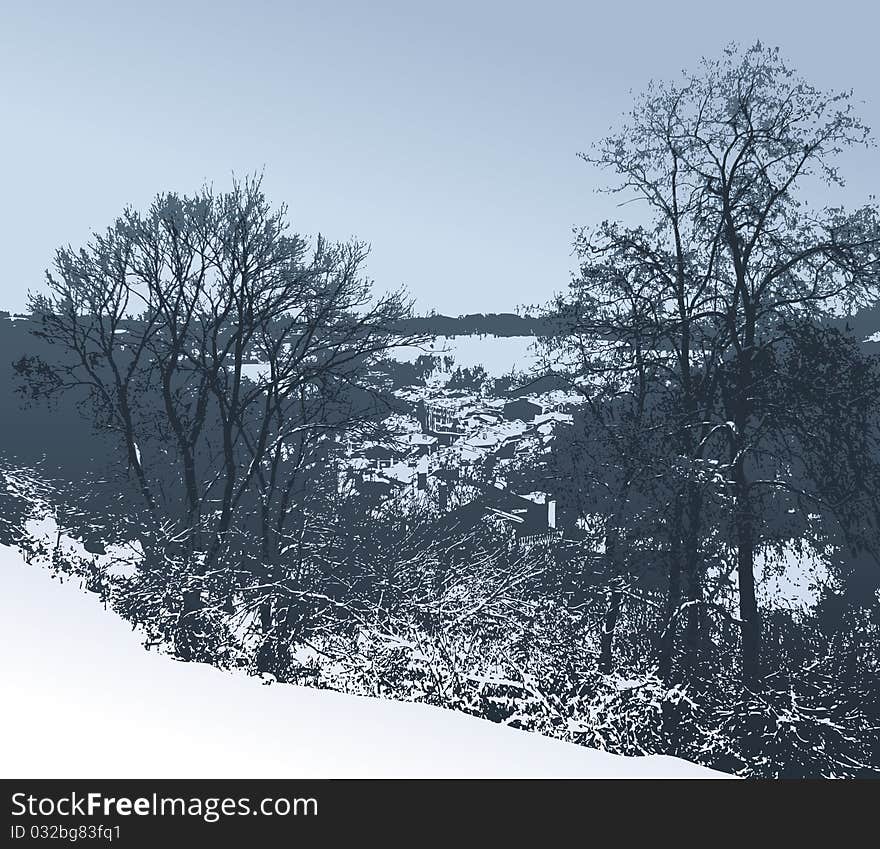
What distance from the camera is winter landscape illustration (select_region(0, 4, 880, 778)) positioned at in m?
4.93

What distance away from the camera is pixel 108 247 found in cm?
1545

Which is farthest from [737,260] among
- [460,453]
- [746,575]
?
[460,453]

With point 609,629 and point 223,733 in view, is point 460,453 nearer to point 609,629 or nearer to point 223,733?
point 609,629

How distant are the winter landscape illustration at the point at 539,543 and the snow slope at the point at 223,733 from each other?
0.03 metres

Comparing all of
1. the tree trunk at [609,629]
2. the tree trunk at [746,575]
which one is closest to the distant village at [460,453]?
the tree trunk at [609,629]

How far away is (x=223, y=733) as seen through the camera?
432 centimetres

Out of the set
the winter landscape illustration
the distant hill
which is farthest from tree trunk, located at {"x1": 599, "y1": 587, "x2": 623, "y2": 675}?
the distant hill

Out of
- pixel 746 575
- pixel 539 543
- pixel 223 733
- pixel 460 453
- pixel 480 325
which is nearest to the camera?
pixel 223 733

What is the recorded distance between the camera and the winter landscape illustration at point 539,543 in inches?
194

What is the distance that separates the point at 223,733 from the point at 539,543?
10103 millimetres

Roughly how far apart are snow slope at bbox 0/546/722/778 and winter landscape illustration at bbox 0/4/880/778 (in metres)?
0.03
